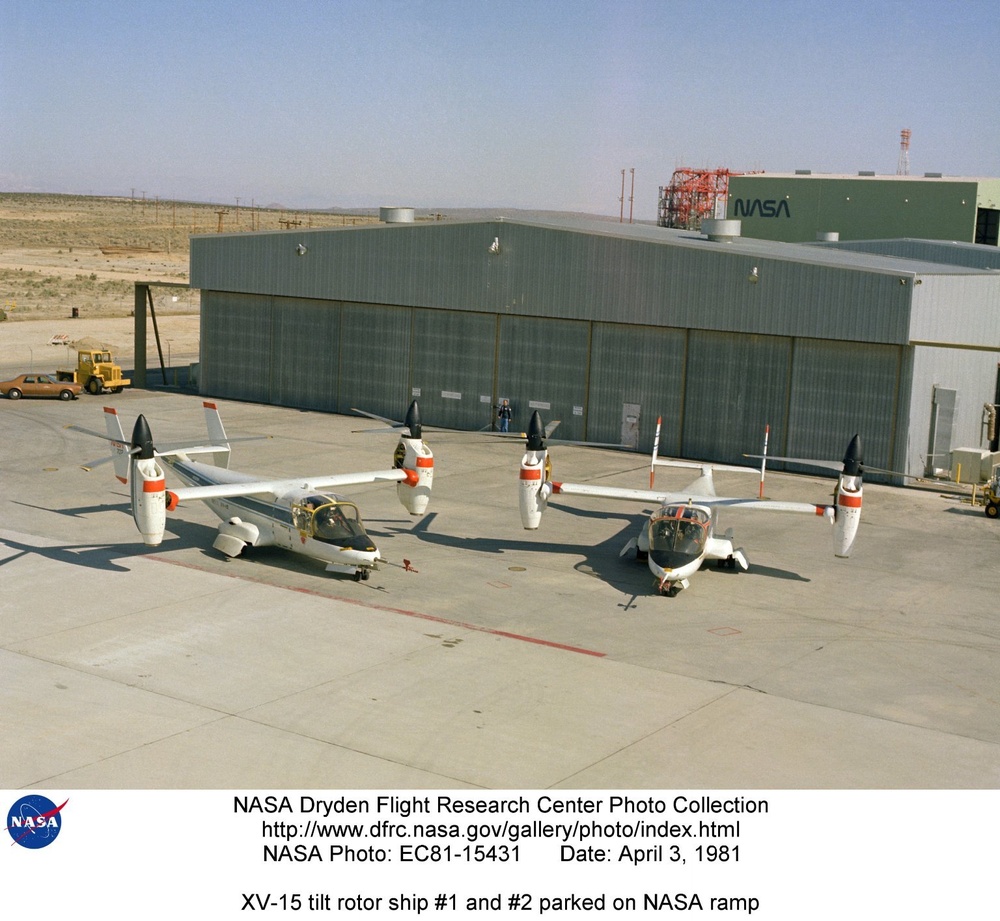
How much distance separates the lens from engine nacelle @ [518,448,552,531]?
3188cm

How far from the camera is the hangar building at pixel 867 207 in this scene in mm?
89062

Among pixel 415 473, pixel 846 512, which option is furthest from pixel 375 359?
pixel 846 512

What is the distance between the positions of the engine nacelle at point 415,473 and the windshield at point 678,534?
22.3ft

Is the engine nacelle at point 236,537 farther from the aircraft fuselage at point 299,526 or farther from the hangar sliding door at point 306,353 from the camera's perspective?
the hangar sliding door at point 306,353

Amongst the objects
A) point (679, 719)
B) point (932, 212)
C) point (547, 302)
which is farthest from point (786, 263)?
point (932, 212)

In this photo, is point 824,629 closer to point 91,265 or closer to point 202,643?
point 202,643

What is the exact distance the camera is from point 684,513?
30812mm

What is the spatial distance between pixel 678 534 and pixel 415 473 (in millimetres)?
7915

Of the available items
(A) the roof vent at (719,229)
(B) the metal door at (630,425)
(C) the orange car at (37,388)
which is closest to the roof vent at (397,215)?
(A) the roof vent at (719,229)

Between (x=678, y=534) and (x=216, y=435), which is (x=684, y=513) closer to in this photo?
(x=678, y=534)

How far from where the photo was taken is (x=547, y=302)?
55.2 m

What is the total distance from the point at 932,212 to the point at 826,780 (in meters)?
79.4

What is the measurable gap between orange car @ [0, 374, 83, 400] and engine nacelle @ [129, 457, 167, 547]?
35704mm
